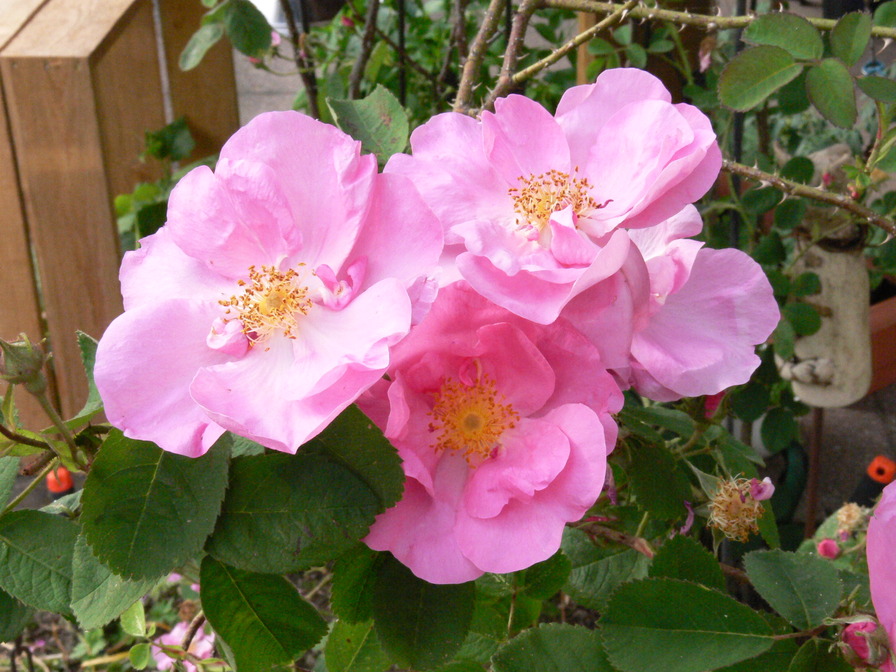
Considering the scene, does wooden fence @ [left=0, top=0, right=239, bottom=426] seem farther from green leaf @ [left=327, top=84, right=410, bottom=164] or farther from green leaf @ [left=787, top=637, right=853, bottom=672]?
green leaf @ [left=787, top=637, right=853, bottom=672]

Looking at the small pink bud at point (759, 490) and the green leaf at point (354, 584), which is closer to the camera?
the green leaf at point (354, 584)

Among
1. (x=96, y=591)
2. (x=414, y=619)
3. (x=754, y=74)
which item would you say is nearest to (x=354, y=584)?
(x=414, y=619)

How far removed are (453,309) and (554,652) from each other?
10.3 inches

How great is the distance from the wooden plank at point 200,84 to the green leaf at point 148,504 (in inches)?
65.3

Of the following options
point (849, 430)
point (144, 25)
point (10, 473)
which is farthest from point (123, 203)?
point (849, 430)

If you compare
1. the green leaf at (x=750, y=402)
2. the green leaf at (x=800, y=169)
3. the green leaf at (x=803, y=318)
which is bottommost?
the green leaf at (x=750, y=402)

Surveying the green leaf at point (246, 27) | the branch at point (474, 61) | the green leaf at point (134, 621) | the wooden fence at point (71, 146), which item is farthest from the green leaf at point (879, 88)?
the wooden fence at point (71, 146)

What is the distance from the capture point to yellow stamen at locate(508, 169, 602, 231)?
0.44m

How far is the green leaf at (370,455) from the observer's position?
401 millimetres

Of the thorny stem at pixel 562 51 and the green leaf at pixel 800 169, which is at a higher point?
the thorny stem at pixel 562 51

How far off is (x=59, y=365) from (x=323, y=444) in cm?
165

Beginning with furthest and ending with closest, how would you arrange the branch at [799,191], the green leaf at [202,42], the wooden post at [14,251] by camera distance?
the wooden post at [14,251], the green leaf at [202,42], the branch at [799,191]

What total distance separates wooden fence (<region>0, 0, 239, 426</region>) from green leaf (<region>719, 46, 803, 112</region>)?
1.35 meters

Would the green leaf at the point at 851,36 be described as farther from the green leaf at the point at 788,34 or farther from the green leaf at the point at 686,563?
the green leaf at the point at 686,563
